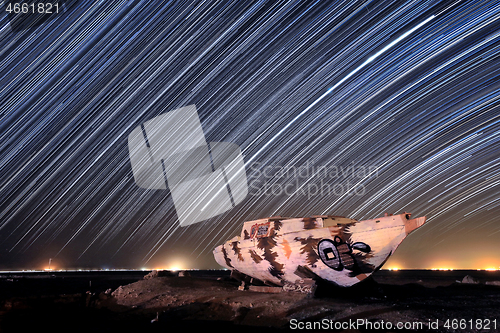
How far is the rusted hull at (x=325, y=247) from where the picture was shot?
15664mm

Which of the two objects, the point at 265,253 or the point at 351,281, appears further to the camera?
the point at 265,253

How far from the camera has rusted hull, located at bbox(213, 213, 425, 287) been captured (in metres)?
15.7

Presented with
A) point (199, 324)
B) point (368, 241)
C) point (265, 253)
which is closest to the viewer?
point (199, 324)

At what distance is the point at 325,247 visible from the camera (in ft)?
54.2

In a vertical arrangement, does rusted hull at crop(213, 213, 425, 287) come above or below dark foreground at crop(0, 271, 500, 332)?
above

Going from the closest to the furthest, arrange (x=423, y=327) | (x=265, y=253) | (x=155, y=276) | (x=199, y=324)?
(x=423, y=327)
(x=199, y=324)
(x=265, y=253)
(x=155, y=276)

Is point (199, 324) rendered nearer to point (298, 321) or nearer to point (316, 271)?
point (298, 321)

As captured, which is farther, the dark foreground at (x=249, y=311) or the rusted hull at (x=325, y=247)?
the rusted hull at (x=325, y=247)

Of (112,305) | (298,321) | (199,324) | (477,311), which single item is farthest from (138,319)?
(477,311)

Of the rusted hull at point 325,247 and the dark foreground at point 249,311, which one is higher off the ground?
the rusted hull at point 325,247

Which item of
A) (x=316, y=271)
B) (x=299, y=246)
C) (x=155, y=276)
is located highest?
(x=299, y=246)

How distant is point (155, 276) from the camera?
24891 mm

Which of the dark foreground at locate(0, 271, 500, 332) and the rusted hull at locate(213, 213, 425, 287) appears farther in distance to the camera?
the rusted hull at locate(213, 213, 425, 287)

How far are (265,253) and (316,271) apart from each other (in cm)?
357
